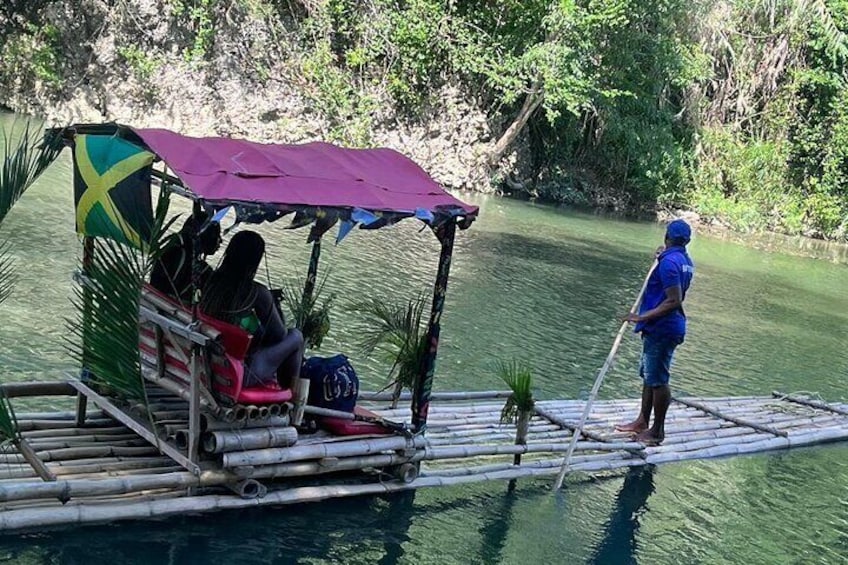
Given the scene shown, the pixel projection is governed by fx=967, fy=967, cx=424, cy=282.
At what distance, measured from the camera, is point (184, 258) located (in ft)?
17.3

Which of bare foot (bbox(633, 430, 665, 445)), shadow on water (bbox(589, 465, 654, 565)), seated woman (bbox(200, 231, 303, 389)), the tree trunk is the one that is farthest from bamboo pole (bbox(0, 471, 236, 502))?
the tree trunk

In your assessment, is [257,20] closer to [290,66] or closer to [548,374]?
[290,66]

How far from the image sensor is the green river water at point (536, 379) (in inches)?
231

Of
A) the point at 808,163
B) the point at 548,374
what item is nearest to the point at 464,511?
the point at 548,374

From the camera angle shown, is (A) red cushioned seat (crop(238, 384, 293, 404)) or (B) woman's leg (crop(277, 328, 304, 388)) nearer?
(A) red cushioned seat (crop(238, 384, 293, 404))

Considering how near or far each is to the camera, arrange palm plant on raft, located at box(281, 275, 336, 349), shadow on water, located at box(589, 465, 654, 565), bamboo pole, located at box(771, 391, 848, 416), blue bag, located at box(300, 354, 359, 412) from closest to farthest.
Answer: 1. blue bag, located at box(300, 354, 359, 412)
2. shadow on water, located at box(589, 465, 654, 565)
3. palm plant on raft, located at box(281, 275, 336, 349)
4. bamboo pole, located at box(771, 391, 848, 416)

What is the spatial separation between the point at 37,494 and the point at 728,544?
4.83 metres

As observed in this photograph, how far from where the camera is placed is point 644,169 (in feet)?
107

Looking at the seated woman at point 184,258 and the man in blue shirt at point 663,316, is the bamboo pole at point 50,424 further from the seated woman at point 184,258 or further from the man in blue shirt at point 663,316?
the man in blue shirt at point 663,316

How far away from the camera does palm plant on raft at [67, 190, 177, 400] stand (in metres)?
4.83

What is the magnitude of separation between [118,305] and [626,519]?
413 centimetres

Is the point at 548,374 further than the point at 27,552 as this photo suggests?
Yes

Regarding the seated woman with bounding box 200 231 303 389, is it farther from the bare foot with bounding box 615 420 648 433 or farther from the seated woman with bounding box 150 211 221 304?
the bare foot with bounding box 615 420 648 433

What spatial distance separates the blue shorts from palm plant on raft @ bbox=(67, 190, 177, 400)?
4355 millimetres
